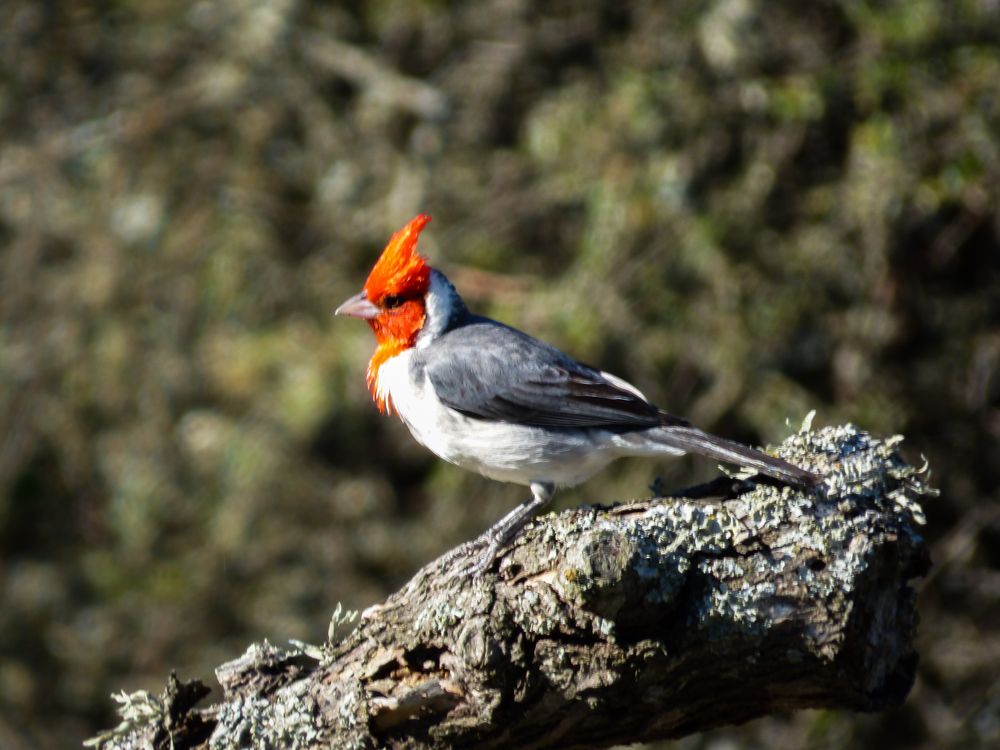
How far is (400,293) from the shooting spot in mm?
4695

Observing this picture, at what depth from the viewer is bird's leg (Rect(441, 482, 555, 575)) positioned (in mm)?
3287

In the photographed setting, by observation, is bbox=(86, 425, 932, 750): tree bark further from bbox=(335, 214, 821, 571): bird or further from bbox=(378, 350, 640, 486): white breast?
bbox=(378, 350, 640, 486): white breast

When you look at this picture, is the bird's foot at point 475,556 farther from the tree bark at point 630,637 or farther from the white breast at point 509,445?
the white breast at point 509,445

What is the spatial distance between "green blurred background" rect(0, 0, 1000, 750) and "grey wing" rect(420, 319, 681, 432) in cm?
137

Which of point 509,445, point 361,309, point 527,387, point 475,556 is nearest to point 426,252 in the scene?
point 361,309

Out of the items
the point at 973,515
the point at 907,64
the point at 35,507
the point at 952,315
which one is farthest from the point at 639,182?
the point at 35,507

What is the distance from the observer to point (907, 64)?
5.59m

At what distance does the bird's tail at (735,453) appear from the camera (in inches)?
129

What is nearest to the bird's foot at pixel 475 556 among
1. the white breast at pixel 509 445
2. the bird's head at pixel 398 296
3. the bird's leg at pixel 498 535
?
the bird's leg at pixel 498 535

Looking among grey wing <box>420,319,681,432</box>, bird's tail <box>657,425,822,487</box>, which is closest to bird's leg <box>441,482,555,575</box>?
grey wing <box>420,319,681,432</box>

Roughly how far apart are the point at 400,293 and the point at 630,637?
79.1 inches

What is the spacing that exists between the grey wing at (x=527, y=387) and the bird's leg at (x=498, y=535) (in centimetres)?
24

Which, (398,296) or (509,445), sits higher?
(398,296)

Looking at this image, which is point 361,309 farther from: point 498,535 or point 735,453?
point 735,453
